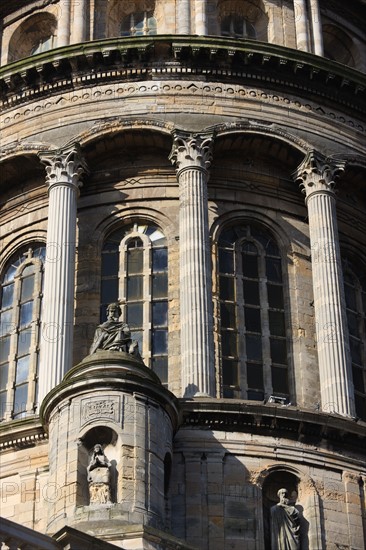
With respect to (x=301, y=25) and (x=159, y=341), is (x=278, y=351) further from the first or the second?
(x=301, y=25)

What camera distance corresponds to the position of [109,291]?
40750 millimetres

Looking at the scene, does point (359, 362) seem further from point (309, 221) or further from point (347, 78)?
point (347, 78)

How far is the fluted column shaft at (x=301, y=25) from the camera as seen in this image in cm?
4550

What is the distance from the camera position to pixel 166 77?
4275 centimetres

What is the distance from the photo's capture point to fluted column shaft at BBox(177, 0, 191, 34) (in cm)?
4491

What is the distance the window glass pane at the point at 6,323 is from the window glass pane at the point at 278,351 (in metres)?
6.38

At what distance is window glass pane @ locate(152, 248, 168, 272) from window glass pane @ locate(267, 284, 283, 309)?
2536 mm

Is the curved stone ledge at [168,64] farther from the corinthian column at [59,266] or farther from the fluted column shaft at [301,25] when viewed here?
the corinthian column at [59,266]

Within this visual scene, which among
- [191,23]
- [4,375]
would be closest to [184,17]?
[191,23]

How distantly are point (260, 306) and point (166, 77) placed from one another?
21.1 feet

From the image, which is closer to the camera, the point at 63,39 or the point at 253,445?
the point at 253,445

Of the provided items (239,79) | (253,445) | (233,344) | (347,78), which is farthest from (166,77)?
(253,445)

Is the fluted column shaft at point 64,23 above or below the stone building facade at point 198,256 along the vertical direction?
above

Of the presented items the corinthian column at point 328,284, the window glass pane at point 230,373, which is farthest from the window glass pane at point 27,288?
the corinthian column at point 328,284
